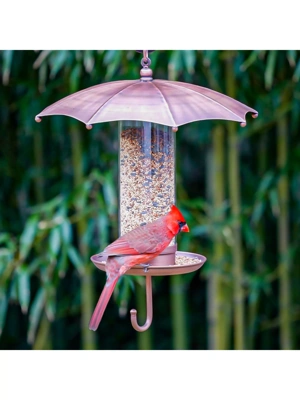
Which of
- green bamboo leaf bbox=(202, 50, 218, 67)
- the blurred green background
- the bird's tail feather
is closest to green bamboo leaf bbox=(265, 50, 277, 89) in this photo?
the blurred green background

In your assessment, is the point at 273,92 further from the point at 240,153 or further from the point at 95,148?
the point at 95,148

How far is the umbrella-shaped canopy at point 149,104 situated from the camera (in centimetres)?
157

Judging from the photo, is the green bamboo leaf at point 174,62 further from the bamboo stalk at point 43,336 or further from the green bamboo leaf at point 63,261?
the bamboo stalk at point 43,336

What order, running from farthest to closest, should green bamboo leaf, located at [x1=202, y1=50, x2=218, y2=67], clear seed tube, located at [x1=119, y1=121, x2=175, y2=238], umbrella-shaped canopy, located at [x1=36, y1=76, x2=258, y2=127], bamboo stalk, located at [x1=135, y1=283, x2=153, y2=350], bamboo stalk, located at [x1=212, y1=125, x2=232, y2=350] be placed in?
bamboo stalk, located at [x1=135, y1=283, x2=153, y2=350] < bamboo stalk, located at [x1=212, y1=125, x2=232, y2=350] < green bamboo leaf, located at [x1=202, y1=50, x2=218, y2=67] < clear seed tube, located at [x1=119, y1=121, x2=175, y2=238] < umbrella-shaped canopy, located at [x1=36, y1=76, x2=258, y2=127]

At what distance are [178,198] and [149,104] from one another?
4.95 ft

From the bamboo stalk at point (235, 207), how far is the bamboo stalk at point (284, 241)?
198 millimetres

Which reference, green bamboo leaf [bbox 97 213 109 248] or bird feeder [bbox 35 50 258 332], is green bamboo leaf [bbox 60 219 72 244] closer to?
green bamboo leaf [bbox 97 213 109 248]

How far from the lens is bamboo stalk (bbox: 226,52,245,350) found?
3.12m

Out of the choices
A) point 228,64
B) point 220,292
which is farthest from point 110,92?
point 220,292

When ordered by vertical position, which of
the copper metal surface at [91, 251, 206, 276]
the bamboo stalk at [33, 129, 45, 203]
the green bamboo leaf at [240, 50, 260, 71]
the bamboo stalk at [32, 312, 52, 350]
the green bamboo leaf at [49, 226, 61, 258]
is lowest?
the bamboo stalk at [32, 312, 52, 350]

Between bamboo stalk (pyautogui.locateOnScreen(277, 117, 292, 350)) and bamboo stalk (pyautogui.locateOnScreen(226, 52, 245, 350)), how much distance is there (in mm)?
198

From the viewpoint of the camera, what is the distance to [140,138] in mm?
1927

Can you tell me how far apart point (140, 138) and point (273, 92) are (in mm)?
1377

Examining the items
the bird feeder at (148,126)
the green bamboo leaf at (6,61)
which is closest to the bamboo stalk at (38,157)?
the green bamboo leaf at (6,61)
